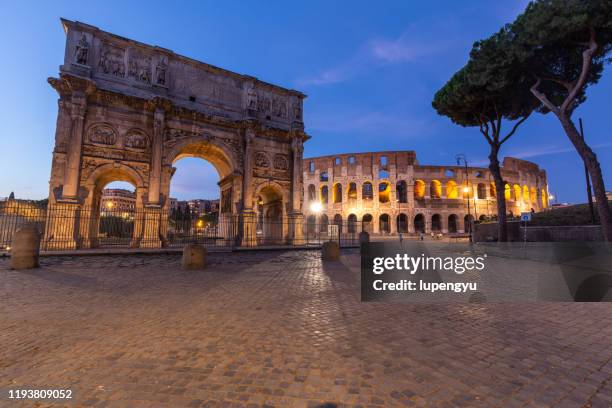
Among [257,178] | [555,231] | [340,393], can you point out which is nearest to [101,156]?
[257,178]

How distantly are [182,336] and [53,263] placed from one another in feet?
32.5

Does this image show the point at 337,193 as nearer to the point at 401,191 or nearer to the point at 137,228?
the point at 401,191

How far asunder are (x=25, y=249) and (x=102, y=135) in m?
9.01

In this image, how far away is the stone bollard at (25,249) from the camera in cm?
836

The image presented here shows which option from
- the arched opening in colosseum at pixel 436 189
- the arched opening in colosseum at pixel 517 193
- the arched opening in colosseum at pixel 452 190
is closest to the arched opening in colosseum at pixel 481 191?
the arched opening in colosseum at pixel 452 190

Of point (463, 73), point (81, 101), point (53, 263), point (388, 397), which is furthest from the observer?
point (463, 73)

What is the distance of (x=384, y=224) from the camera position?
146ft

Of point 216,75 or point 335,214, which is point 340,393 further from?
point 335,214

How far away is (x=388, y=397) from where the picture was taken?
216cm

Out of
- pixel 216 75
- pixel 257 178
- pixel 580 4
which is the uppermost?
pixel 216 75

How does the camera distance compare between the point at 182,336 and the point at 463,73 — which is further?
the point at 463,73

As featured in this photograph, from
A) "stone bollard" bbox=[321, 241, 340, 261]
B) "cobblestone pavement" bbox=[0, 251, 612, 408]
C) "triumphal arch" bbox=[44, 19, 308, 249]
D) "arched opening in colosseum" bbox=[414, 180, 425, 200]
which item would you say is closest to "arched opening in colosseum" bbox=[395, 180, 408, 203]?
"arched opening in colosseum" bbox=[414, 180, 425, 200]

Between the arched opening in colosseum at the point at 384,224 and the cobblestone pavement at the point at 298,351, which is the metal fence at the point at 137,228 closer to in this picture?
the cobblestone pavement at the point at 298,351

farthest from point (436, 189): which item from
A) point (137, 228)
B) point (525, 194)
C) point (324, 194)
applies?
point (137, 228)
